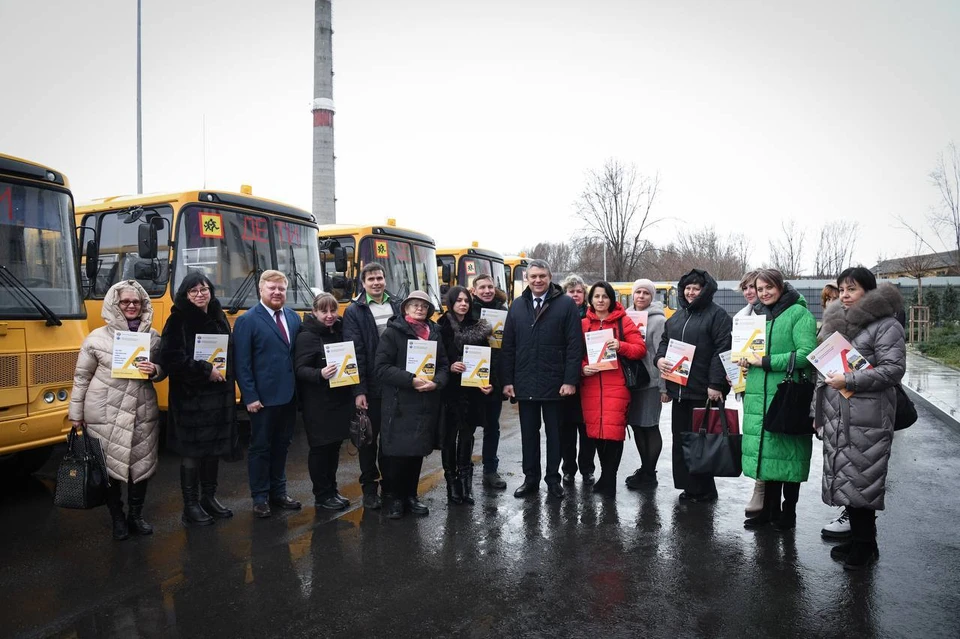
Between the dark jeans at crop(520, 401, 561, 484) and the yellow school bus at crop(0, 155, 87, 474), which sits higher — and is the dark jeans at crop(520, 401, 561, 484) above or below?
below

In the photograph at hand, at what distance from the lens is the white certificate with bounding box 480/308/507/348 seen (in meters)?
6.69

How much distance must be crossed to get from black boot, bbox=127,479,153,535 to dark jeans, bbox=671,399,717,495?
4.38m

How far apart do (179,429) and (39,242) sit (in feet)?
8.65

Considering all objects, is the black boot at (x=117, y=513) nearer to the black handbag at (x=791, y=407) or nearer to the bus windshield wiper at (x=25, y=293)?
the bus windshield wiper at (x=25, y=293)

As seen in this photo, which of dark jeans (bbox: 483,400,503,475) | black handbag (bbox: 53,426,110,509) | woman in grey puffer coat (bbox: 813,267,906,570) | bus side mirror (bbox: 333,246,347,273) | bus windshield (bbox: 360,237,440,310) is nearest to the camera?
woman in grey puffer coat (bbox: 813,267,906,570)

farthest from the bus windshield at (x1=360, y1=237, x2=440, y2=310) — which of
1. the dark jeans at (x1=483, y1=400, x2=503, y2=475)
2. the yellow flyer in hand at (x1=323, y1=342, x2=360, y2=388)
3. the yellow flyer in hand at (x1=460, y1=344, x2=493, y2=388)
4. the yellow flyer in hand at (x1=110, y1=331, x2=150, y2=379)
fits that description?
the yellow flyer in hand at (x1=110, y1=331, x2=150, y2=379)

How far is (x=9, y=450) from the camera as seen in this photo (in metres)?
5.69

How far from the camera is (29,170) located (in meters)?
6.39

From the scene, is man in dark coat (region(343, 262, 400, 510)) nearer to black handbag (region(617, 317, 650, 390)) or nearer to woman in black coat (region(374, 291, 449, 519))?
woman in black coat (region(374, 291, 449, 519))

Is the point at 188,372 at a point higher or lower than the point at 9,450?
higher

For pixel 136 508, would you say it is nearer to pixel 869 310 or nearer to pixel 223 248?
pixel 223 248

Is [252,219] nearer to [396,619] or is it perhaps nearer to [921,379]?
[396,619]

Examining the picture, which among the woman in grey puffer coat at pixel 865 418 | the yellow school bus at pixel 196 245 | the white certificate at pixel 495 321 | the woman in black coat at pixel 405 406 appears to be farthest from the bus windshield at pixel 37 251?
the woman in grey puffer coat at pixel 865 418

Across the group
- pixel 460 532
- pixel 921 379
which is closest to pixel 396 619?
pixel 460 532
